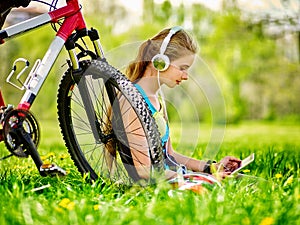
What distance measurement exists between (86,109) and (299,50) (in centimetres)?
695

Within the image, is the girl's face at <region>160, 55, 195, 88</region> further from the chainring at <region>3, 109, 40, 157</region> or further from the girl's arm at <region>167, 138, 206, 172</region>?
the chainring at <region>3, 109, 40, 157</region>

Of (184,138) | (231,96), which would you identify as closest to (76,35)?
(184,138)

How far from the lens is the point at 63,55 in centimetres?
715

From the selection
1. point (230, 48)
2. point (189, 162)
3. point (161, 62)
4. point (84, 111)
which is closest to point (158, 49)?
point (161, 62)

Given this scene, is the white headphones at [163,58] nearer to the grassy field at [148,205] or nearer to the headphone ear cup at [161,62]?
the headphone ear cup at [161,62]

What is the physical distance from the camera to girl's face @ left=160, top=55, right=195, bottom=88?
236 centimetres

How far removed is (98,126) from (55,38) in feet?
1.25

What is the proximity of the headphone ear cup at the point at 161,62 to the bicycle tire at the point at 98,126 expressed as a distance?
0.68ft

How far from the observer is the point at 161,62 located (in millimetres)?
2352

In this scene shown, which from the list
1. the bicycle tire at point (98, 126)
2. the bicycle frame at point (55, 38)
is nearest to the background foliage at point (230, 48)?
the bicycle tire at point (98, 126)

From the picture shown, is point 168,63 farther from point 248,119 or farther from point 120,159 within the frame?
point 248,119

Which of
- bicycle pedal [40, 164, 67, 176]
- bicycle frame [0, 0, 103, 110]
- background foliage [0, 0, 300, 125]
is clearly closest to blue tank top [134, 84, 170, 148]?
bicycle frame [0, 0, 103, 110]

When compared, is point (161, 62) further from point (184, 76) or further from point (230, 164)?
point (230, 164)

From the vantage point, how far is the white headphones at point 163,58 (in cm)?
234
